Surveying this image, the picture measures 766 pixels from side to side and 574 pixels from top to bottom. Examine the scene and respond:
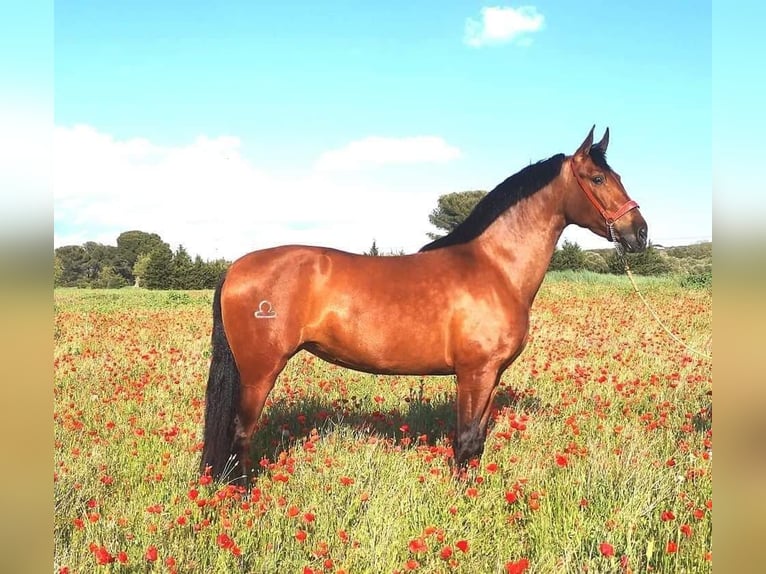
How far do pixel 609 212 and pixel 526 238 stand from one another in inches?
28.1

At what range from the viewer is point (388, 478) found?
4207 mm

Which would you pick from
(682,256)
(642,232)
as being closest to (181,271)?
(682,256)

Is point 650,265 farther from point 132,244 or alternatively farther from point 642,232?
point 132,244

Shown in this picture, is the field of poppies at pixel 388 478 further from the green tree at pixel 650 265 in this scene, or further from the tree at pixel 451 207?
the tree at pixel 451 207

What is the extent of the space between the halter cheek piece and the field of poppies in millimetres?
1896

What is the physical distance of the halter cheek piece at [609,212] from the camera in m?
4.42

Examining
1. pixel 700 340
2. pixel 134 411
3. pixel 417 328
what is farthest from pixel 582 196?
pixel 700 340

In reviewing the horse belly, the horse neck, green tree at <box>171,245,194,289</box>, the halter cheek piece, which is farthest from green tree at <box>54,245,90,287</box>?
the halter cheek piece

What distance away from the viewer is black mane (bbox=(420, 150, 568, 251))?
470 centimetres

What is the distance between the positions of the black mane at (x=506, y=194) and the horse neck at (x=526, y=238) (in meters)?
0.05

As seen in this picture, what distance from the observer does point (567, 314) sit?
13414 mm

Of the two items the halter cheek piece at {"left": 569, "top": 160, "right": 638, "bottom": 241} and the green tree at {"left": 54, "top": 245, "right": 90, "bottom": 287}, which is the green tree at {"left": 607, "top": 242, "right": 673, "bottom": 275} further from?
the green tree at {"left": 54, "top": 245, "right": 90, "bottom": 287}

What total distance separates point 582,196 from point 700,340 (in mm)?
6781
